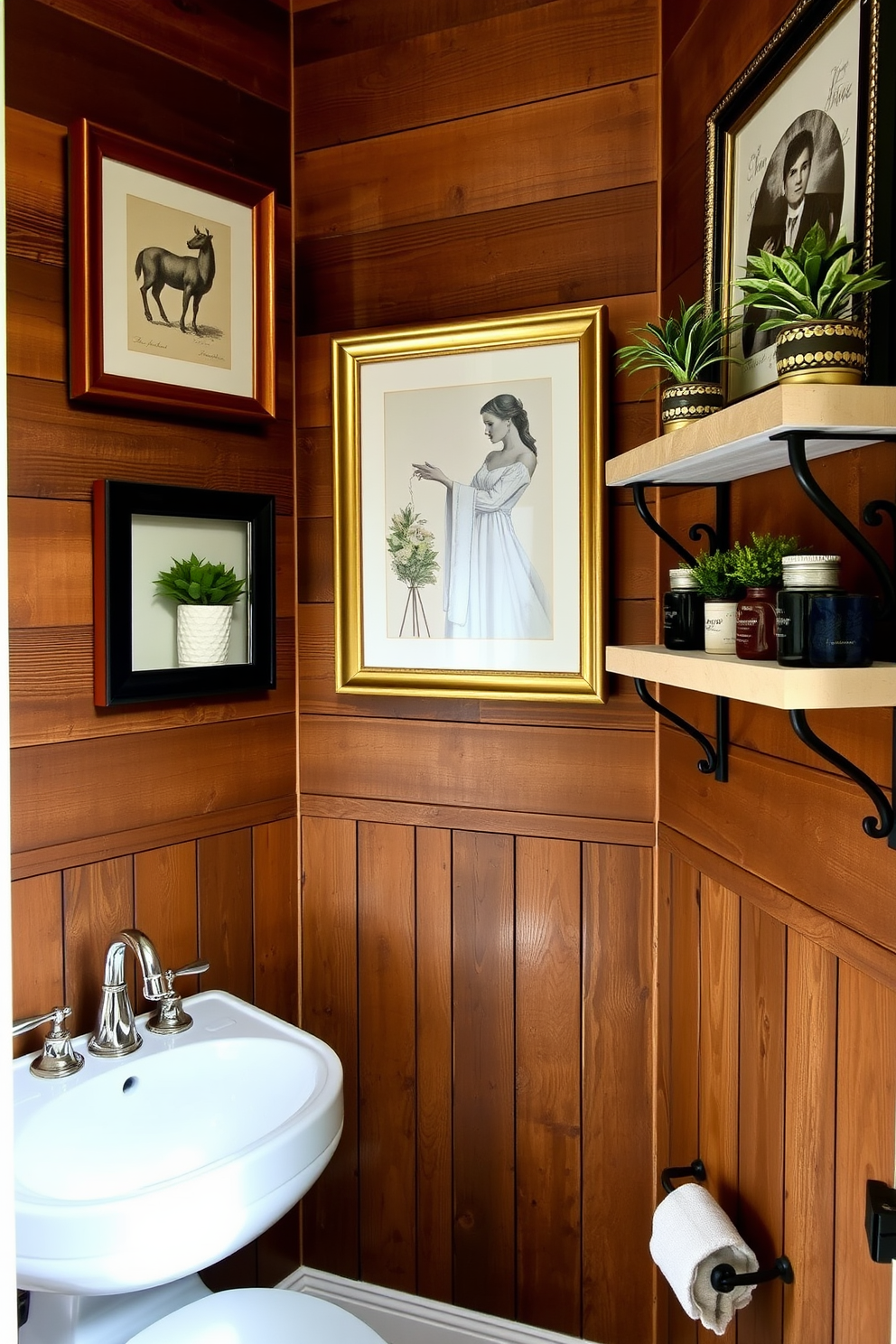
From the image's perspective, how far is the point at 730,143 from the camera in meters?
1.27

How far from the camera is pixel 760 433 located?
2.85 ft

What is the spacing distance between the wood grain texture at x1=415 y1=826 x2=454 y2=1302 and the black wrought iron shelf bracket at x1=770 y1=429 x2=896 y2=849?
0.98 m

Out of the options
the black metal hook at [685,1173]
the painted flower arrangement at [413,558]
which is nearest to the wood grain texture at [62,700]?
the painted flower arrangement at [413,558]

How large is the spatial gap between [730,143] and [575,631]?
2.37ft

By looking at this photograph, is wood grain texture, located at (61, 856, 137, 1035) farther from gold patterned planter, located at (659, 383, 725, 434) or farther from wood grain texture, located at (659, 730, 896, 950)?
gold patterned planter, located at (659, 383, 725, 434)

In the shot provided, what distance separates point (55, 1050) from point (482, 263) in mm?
1403

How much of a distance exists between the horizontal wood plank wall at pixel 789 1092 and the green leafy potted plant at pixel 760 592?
31 cm

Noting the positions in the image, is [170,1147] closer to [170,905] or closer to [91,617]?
[170,905]

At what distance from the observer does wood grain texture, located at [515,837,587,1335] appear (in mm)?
1724

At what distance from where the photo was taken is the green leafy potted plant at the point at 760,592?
973 mm

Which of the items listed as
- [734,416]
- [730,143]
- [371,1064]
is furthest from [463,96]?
[371,1064]

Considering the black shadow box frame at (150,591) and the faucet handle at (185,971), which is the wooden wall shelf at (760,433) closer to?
the black shadow box frame at (150,591)

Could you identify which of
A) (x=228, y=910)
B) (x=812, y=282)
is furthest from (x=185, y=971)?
(x=812, y=282)

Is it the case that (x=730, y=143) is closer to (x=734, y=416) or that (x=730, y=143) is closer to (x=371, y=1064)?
(x=734, y=416)
